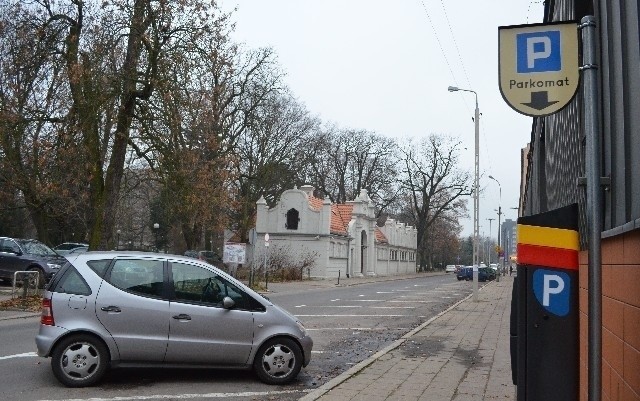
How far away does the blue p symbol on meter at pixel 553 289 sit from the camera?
3.52 meters

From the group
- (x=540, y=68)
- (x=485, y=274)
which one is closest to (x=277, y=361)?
(x=540, y=68)

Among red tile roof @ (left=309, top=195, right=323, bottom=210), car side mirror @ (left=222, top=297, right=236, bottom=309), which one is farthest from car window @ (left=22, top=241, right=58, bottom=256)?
red tile roof @ (left=309, top=195, right=323, bottom=210)

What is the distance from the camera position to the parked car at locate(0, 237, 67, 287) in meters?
26.3

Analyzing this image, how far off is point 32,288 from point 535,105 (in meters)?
23.1

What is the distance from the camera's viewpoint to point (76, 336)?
29.2 ft

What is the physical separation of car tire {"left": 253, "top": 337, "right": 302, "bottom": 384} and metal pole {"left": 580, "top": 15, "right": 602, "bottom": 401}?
696 centimetres

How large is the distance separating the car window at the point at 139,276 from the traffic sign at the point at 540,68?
6.87 metres

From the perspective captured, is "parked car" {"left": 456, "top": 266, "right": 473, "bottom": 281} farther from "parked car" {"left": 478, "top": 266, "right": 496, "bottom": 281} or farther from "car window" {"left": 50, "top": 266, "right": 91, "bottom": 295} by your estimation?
"car window" {"left": 50, "top": 266, "right": 91, "bottom": 295}

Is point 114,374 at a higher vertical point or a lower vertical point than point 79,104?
lower

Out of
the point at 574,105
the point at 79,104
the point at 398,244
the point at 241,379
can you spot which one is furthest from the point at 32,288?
the point at 398,244

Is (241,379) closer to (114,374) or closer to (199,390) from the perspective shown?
(199,390)

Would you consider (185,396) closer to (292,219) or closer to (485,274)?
(292,219)

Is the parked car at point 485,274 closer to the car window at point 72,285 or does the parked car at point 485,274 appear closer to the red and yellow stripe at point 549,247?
the car window at point 72,285

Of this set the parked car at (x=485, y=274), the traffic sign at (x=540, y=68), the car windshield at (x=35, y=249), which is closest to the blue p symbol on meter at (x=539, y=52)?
the traffic sign at (x=540, y=68)
